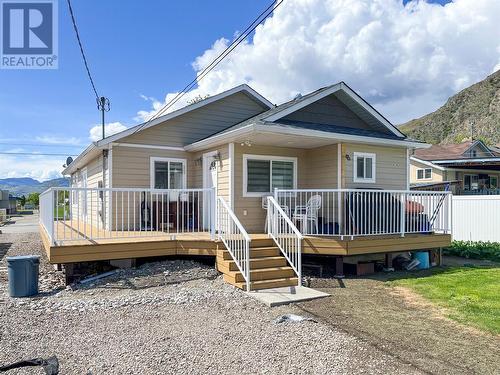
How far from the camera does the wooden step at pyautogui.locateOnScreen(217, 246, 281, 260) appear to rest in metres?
7.67

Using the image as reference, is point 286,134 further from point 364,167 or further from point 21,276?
point 21,276

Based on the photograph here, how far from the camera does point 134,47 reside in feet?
38.6

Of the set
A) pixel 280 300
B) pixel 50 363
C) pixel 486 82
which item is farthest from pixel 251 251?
pixel 486 82

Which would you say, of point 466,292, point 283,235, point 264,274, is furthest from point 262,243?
point 466,292

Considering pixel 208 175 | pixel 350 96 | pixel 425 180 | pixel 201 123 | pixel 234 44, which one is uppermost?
pixel 234 44

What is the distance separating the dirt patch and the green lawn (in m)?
0.29

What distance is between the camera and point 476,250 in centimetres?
1165

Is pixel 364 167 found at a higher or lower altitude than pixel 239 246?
higher

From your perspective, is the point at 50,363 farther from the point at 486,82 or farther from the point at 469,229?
the point at 486,82

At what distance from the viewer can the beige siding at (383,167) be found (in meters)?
10.1

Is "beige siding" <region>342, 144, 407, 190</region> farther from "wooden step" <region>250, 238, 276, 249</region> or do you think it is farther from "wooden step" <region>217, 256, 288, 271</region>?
"wooden step" <region>217, 256, 288, 271</region>

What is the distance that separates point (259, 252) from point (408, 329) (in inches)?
134

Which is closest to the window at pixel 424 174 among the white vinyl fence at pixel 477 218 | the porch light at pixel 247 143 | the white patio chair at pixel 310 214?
the white vinyl fence at pixel 477 218

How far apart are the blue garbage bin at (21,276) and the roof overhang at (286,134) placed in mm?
4902
